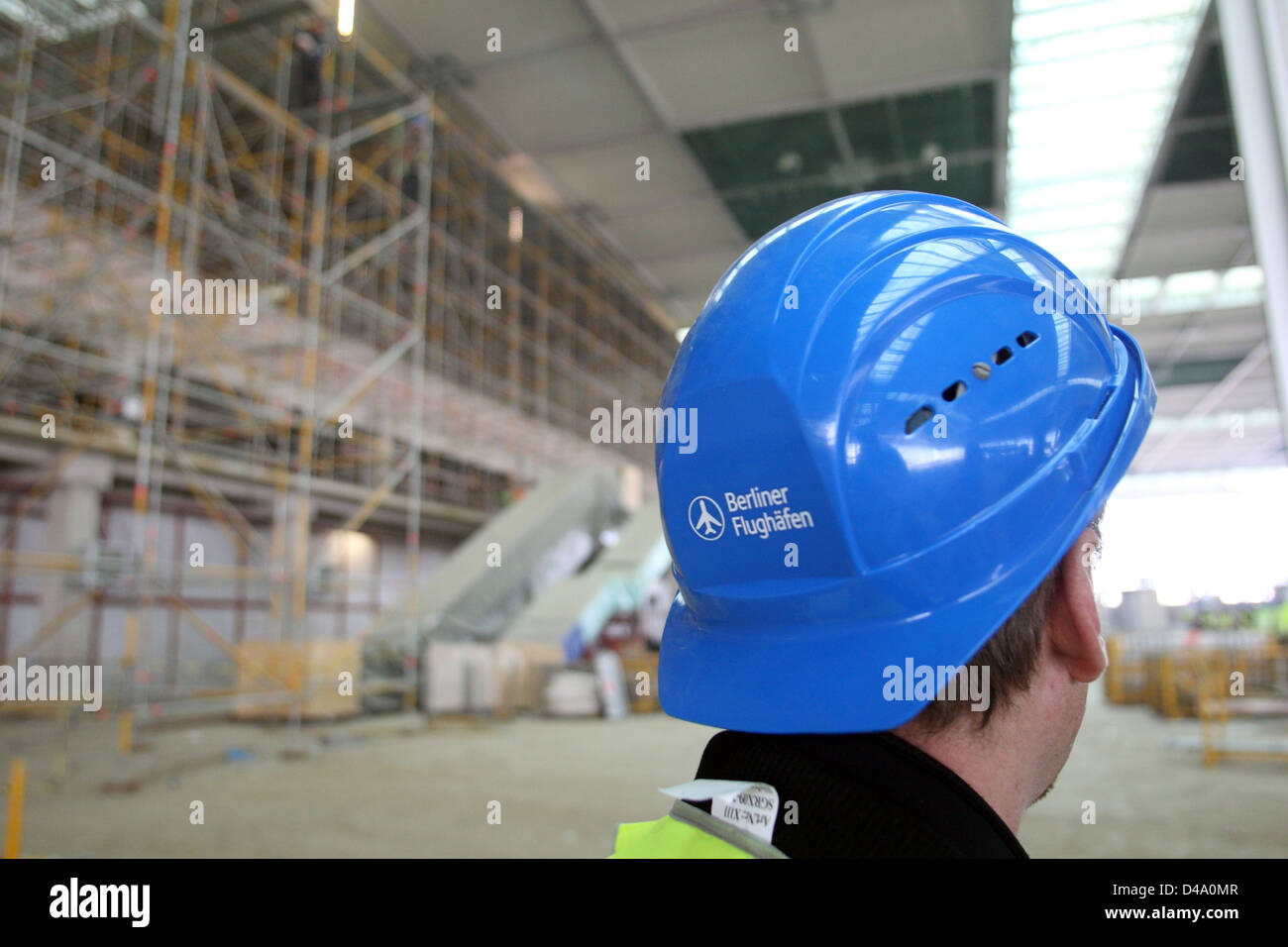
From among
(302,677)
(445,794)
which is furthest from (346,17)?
(302,677)

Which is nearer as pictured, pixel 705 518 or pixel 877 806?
pixel 877 806

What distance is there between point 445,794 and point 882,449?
23.0 feet

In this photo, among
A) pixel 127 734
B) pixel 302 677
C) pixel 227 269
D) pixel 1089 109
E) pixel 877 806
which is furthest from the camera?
pixel 227 269

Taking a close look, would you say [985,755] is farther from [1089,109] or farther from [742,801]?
[1089,109]

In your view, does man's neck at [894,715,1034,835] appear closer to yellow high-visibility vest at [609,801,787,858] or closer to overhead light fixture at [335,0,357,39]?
yellow high-visibility vest at [609,801,787,858]

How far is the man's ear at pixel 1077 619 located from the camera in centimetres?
82

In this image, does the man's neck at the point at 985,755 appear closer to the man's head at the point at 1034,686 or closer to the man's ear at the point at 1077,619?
the man's head at the point at 1034,686

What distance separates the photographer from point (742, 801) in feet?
2.41

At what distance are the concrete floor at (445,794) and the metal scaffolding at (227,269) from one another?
4.41 ft

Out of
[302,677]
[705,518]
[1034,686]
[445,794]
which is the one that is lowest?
[445,794]

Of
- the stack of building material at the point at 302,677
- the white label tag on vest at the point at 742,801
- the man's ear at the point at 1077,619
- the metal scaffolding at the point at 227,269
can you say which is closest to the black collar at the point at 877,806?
the white label tag on vest at the point at 742,801

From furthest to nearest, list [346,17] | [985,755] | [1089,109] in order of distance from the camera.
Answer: [1089,109], [346,17], [985,755]

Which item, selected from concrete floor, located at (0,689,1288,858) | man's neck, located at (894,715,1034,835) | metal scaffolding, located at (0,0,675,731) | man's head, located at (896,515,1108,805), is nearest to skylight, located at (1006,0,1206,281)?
concrete floor, located at (0,689,1288,858)

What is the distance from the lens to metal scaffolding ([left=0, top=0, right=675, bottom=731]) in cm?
1020
